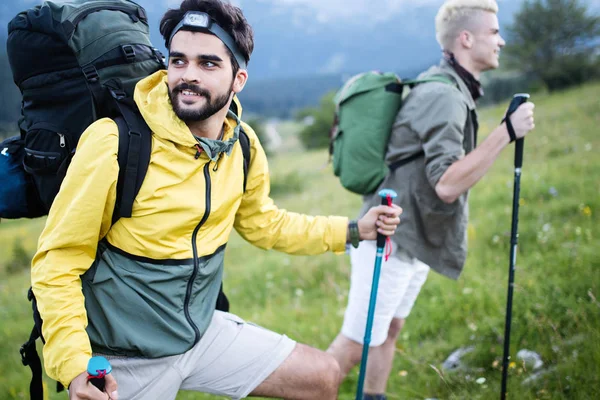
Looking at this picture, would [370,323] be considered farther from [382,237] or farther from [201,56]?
[201,56]

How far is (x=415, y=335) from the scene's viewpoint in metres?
5.02

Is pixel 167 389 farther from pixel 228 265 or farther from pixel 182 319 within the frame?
pixel 228 265

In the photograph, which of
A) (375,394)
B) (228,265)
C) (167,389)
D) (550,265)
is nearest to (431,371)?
(375,394)

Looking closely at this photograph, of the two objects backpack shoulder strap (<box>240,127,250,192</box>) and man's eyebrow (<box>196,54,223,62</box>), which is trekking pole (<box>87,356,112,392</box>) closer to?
backpack shoulder strap (<box>240,127,250,192</box>)

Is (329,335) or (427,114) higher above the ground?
(427,114)

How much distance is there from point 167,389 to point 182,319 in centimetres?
38

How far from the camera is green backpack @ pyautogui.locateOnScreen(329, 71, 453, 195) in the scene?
3814mm

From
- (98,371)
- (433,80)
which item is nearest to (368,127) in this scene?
(433,80)

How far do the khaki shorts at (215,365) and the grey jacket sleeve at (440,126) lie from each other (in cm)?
160

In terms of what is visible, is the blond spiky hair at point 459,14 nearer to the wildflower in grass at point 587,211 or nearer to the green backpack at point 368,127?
the green backpack at point 368,127

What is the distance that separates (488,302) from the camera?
16.2 feet

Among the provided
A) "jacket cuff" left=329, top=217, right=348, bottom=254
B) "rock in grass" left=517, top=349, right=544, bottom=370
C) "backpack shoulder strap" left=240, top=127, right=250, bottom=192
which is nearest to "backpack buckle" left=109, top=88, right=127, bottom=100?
"backpack shoulder strap" left=240, top=127, right=250, bottom=192

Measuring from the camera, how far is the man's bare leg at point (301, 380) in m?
2.77

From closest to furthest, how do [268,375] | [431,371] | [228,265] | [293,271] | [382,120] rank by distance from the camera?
[268,375]
[382,120]
[431,371]
[293,271]
[228,265]
